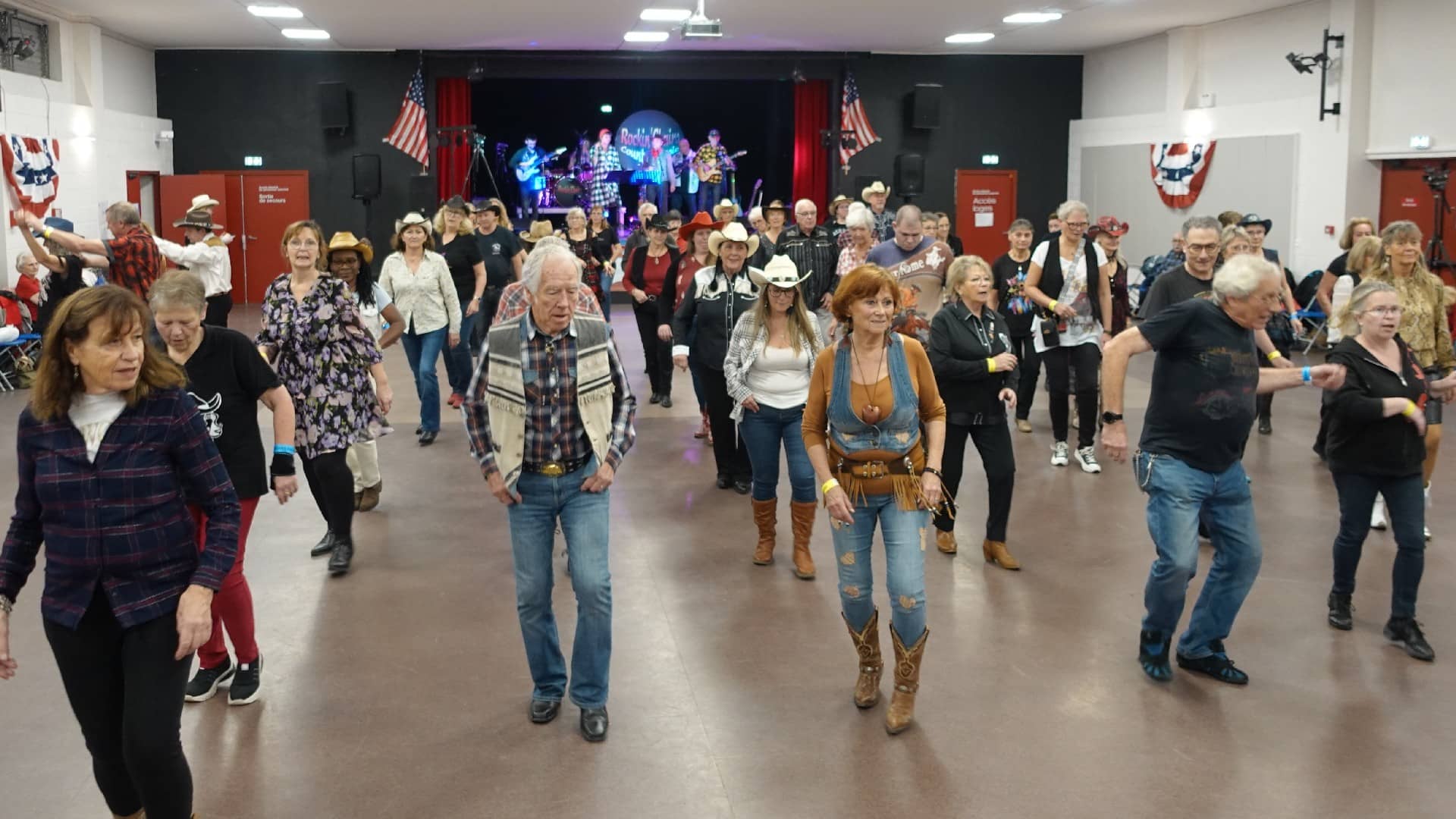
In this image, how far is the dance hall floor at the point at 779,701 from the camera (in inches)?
144

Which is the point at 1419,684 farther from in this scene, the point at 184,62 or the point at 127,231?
the point at 184,62

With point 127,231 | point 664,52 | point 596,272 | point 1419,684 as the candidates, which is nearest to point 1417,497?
point 1419,684

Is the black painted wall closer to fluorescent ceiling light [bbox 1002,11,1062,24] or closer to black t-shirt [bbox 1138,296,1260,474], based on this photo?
fluorescent ceiling light [bbox 1002,11,1062,24]

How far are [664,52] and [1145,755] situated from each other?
16941 mm

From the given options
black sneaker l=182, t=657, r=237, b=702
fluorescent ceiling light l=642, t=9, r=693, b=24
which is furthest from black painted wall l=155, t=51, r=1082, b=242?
black sneaker l=182, t=657, r=237, b=702

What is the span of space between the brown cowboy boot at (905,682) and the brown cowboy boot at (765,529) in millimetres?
1873

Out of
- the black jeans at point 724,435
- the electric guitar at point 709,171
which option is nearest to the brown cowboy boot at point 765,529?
the black jeans at point 724,435

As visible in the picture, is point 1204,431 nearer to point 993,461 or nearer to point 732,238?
point 993,461

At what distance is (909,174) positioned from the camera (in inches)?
778

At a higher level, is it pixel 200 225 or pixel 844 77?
pixel 844 77

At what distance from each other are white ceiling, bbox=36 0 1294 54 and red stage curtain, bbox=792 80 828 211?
3.63ft

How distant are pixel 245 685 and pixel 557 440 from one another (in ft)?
4.70

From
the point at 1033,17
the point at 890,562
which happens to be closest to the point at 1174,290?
the point at 890,562

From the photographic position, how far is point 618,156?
854 inches
